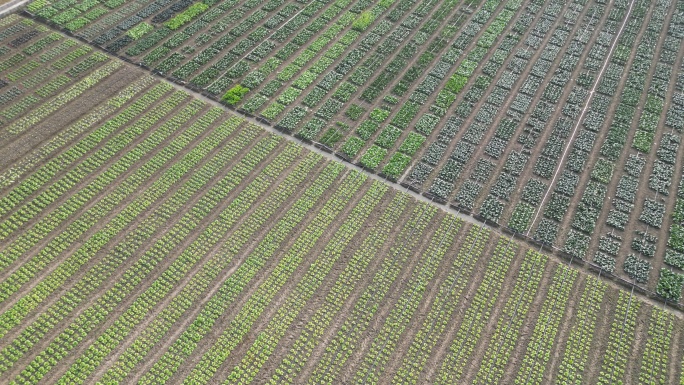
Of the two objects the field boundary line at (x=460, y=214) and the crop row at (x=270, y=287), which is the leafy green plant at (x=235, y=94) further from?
the crop row at (x=270, y=287)

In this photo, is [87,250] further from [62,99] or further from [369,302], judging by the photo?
[369,302]

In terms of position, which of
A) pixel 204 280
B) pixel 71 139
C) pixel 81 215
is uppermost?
Answer: pixel 71 139

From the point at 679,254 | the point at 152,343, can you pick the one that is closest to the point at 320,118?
the point at 152,343

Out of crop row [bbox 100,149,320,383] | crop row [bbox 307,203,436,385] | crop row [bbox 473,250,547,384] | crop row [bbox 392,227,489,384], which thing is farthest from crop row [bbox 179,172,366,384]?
crop row [bbox 473,250,547,384]

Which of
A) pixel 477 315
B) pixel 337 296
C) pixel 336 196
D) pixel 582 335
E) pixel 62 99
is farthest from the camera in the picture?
pixel 62 99

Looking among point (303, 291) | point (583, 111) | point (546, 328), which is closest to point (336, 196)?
point (303, 291)

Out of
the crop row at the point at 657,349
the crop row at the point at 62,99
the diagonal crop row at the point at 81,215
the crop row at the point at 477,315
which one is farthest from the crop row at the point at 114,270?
the crop row at the point at 657,349

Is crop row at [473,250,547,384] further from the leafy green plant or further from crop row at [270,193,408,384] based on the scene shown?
the leafy green plant
